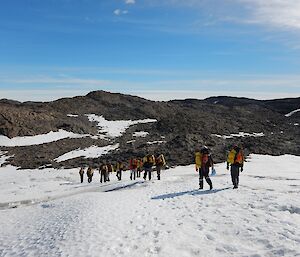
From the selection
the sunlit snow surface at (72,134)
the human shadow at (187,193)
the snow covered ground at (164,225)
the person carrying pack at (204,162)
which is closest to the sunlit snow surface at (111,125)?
the sunlit snow surface at (72,134)

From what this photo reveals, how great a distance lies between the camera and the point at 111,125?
73875 millimetres

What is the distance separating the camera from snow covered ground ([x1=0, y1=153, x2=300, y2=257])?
9.97 m

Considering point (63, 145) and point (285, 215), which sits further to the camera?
point (63, 145)

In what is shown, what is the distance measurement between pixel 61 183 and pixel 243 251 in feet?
82.6

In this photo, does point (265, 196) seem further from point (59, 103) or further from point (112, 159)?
point (59, 103)

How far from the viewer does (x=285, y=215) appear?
12.4 meters

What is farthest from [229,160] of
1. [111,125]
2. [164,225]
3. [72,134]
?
[111,125]

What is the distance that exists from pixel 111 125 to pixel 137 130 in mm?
7184

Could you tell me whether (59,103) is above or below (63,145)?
above

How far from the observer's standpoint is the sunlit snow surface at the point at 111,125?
67188 mm

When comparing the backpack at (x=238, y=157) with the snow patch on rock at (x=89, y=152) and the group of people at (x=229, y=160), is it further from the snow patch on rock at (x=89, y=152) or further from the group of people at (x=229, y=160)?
the snow patch on rock at (x=89, y=152)

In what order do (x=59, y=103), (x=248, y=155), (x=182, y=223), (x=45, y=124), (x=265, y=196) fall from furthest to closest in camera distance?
(x=59, y=103)
(x=45, y=124)
(x=248, y=155)
(x=265, y=196)
(x=182, y=223)

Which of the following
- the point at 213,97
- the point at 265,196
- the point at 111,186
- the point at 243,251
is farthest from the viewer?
the point at 213,97

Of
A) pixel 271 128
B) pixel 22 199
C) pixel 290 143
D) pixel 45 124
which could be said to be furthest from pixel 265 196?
pixel 271 128
